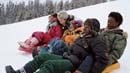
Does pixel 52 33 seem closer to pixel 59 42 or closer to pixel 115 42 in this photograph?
pixel 59 42

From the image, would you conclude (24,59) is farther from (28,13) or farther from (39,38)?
(28,13)

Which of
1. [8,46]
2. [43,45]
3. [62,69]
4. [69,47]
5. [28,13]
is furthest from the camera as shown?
[28,13]

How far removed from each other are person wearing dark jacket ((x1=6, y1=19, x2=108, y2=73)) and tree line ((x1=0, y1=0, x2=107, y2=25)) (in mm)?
7415

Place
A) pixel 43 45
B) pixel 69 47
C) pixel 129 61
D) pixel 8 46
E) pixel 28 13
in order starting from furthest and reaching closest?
pixel 28 13 → pixel 8 46 → pixel 43 45 → pixel 129 61 → pixel 69 47

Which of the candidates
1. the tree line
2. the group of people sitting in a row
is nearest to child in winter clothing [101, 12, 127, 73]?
the group of people sitting in a row

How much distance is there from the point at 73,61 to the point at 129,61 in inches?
45.8

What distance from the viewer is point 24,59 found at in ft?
15.9

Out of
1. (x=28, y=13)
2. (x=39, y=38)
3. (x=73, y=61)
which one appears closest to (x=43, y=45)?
(x=39, y=38)

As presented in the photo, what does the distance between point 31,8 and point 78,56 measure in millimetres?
8709

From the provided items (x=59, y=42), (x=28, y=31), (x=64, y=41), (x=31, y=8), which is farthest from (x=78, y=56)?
(x=31, y=8)

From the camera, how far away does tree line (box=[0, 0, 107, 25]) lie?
11531mm

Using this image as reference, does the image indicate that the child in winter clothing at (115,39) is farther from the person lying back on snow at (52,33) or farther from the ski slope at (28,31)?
the person lying back on snow at (52,33)

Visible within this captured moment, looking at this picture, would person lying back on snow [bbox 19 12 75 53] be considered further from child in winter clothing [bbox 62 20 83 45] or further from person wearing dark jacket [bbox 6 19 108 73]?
person wearing dark jacket [bbox 6 19 108 73]

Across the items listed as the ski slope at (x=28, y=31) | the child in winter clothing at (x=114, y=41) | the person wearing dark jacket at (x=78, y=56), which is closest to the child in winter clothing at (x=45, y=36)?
the ski slope at (x=28, y=31)
